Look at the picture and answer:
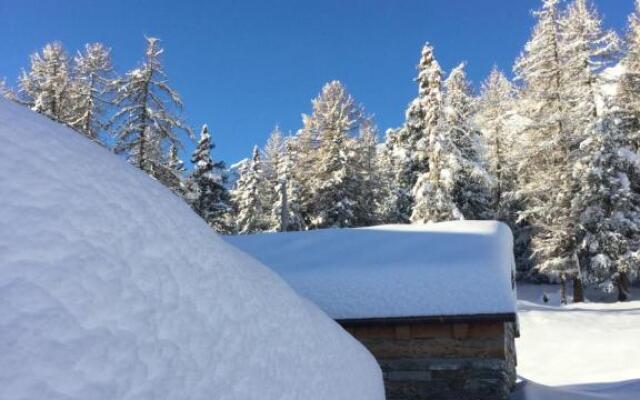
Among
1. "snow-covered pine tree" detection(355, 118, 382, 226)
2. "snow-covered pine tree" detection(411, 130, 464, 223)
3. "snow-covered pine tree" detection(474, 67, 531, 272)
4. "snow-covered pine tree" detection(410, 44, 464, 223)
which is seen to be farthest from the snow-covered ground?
"snow-covered pine tree" detection(474, 67, 531, 272)

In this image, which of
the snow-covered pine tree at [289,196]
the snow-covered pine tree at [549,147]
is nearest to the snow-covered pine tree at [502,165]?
the snow-covered pine tree at [549,147]

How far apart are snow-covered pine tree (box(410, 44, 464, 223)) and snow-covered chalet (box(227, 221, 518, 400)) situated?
16.9 m

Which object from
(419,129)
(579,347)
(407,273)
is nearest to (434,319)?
(407,273)

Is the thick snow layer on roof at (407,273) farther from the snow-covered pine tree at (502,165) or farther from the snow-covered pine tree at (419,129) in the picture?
the snow-covered pine tree at (502,165)

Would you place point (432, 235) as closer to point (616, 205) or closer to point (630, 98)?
point (616, 205)

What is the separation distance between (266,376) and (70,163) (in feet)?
2.76

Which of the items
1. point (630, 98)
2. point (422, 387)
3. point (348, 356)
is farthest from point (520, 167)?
point (348, 356)

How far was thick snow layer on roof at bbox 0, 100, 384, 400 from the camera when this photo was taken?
0.98 m

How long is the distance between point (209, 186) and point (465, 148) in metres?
13.3

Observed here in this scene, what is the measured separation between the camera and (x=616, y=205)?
21.9 metres

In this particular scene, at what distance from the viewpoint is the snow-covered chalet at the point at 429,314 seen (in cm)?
499

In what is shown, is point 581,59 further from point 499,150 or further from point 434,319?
point 434,319

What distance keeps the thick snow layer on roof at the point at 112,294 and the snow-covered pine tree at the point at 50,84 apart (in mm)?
21957

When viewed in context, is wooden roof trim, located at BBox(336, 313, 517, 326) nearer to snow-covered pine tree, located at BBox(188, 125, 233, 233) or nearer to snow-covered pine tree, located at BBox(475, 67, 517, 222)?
snow-covered pine tree, located at BBox(188, 125, 233, 233)
